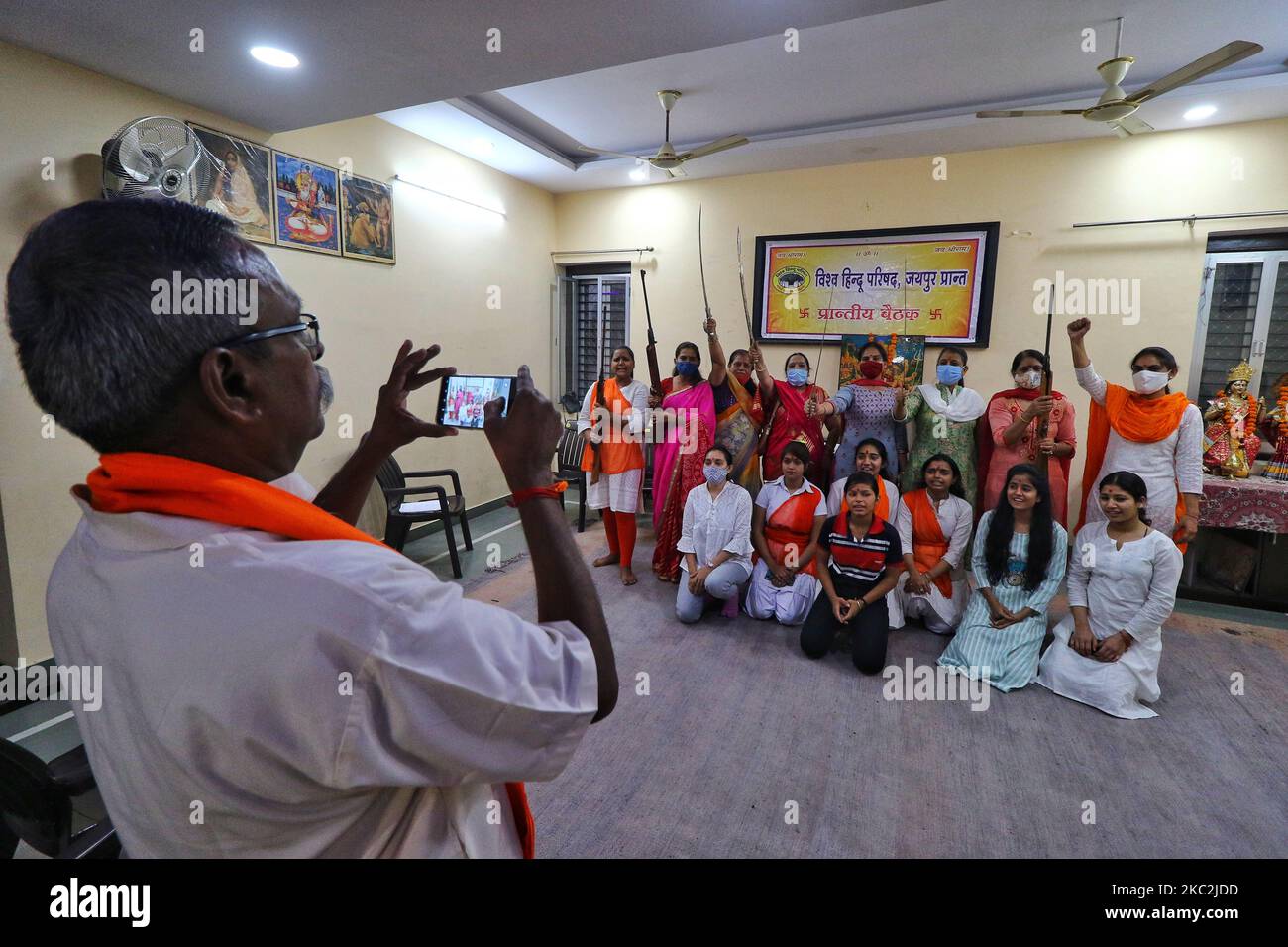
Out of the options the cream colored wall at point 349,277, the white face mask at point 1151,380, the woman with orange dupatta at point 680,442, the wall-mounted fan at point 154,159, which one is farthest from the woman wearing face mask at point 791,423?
the wall-mounted fan at point 154,159

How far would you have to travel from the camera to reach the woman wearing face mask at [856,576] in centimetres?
302

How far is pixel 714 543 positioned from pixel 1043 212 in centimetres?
336

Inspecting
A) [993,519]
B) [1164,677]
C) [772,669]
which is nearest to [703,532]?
[772,669]

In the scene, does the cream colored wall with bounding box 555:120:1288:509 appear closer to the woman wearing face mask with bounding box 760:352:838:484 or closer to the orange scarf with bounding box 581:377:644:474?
the woman wearing face mask with bounding box 760:352:838:484

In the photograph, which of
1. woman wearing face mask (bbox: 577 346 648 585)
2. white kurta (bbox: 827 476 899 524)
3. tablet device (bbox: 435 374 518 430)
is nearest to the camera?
tablet device (bbox: 435 374 518 430)

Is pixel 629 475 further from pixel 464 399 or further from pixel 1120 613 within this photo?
pixel 464 399

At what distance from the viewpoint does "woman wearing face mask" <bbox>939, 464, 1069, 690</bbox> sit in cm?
285

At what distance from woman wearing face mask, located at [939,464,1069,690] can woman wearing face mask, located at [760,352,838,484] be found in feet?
4.05

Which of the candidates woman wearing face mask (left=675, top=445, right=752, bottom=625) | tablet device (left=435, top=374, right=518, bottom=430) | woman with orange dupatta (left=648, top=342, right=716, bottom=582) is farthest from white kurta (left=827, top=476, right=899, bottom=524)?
tablet device (left=435, top=374, right=518, bottom=430)

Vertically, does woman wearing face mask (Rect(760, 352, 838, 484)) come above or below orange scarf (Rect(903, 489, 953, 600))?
above

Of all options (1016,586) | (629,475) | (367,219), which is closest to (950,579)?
(1016,586)

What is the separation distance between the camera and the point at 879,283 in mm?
4879

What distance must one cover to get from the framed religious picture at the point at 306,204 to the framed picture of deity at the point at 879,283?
321 centimetres

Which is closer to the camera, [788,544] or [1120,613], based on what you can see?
[1120,613]
